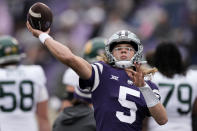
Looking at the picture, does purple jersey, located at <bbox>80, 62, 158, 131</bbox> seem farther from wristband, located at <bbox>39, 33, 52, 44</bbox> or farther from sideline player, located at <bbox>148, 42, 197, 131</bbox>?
sideline player, located at <bbox>148, 42, 197, 131</bbox>

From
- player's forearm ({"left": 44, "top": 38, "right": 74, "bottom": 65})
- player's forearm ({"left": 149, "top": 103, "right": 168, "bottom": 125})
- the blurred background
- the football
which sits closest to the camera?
player's forearm ({"left": 44, "top": 38, "right": 74, "bottom": 65})

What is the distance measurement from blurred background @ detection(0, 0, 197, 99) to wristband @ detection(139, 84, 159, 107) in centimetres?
849

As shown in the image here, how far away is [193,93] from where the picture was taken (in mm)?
7551

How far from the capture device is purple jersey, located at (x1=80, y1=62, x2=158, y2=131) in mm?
5855

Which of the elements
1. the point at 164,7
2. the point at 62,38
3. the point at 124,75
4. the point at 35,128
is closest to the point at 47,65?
the point at 62,38

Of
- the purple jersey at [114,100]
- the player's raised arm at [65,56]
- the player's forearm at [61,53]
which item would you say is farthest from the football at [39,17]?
the purple jersey at [114,100]

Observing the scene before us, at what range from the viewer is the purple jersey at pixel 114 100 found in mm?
5855

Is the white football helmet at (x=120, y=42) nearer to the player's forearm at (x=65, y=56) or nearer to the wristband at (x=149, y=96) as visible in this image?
the wristband at (x=149, y=96)

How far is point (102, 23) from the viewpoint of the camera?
618 inches

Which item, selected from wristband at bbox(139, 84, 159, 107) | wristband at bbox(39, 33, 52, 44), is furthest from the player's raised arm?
wristband at bbox(139, 84, 159, 107)

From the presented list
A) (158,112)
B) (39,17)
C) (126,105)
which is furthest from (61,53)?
(158,112)

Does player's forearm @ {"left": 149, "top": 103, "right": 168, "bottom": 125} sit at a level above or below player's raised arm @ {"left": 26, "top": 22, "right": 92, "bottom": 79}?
below

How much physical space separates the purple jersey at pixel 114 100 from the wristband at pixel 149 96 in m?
0.18

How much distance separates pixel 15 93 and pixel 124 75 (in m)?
1.91
